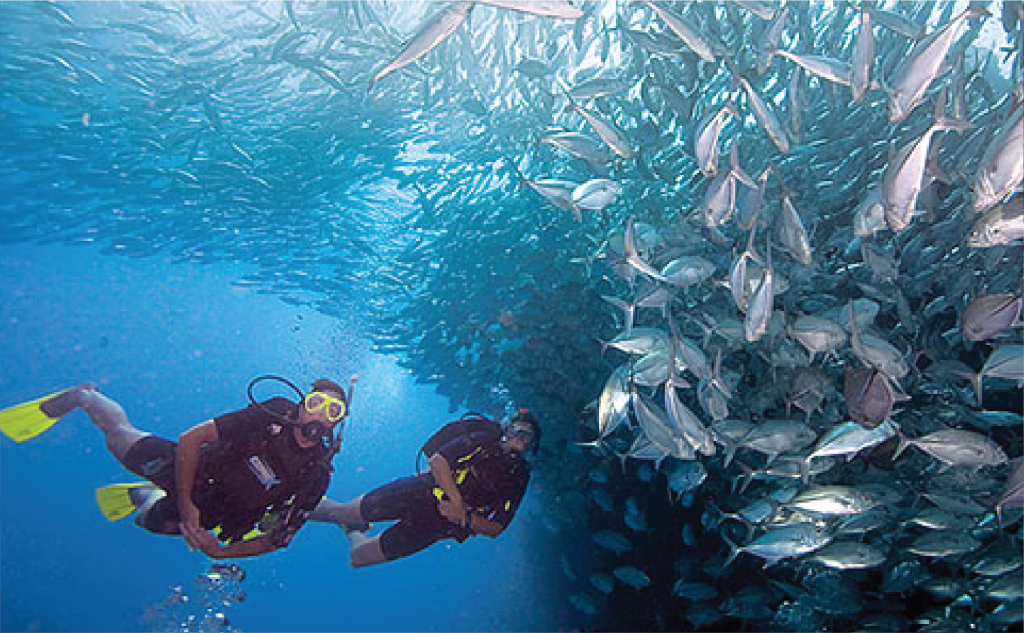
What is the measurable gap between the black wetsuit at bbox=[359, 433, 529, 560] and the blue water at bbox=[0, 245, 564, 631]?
39.2 feet

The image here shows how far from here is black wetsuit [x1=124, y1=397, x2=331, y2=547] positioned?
5184 millimetres

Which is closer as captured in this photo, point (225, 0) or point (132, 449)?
point (132, 449)

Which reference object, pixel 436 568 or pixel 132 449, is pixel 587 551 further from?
pixel 436 568

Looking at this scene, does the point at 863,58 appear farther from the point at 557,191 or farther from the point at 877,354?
the point at 557,191

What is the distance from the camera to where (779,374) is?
18.6 ft

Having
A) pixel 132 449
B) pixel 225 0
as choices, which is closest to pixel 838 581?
pixel 132 449

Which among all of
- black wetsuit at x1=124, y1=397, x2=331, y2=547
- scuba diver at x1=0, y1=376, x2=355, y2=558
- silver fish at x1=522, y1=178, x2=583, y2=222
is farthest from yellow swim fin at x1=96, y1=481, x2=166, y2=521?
silver fish at x1=522, y1=178, x2=583, y2=222

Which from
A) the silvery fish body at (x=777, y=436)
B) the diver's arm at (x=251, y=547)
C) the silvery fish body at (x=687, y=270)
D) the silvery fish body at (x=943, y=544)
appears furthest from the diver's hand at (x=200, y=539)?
the silvery fish body at (x=943, y=544)

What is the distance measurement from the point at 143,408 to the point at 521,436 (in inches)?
1831

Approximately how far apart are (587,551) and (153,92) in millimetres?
11676

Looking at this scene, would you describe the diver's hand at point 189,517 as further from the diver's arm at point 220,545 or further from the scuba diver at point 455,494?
the scuba diver at point 455,494

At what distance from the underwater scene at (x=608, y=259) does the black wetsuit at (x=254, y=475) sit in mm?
38

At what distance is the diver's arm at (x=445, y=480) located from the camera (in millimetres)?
6043

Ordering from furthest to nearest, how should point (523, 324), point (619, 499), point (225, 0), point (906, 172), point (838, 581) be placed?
1. point (619, 499)
2. point (523, 324)
3. point (225, 0)
4. point (838, 581)
5. point (906, 172)
